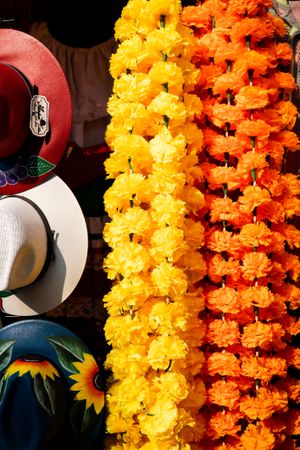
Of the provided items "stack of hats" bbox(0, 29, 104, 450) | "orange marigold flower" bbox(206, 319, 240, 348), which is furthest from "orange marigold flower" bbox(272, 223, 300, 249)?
"stack of hats" bbox(0, 29, 104, 450)

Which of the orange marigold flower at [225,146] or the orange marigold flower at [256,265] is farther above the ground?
the orange marigold flower at [225,146]

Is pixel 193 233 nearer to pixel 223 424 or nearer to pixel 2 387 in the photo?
pixel 223 424

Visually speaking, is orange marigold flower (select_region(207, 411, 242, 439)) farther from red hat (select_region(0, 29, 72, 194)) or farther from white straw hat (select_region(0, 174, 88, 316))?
red hat (select_region(0, 29, 72, 194))

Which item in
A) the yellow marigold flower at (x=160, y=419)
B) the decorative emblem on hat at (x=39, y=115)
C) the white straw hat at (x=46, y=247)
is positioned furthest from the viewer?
the decorative emblem on hat at (x=39, y=115)

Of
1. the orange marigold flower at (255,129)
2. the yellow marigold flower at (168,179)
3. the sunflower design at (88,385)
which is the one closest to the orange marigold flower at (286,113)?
the orange marigold flower at (255,129)

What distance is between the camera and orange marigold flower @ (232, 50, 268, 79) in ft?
7.32

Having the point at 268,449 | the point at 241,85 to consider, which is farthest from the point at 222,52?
the point at 268,449

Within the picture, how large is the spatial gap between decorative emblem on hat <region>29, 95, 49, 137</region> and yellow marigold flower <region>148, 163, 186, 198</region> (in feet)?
1.69

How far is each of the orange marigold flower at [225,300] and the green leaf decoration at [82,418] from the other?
598 mm

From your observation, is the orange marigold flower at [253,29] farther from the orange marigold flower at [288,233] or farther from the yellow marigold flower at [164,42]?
the orange marigold flower at [288,233]

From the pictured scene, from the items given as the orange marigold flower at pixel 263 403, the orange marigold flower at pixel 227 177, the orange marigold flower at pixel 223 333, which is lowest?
the orange marigold flower at pixel 263 403

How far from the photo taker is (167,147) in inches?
84.0

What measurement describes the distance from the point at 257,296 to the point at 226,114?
64cm

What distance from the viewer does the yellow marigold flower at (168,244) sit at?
6.96 ft
